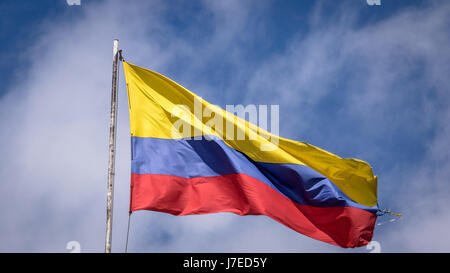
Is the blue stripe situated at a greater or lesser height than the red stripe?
greater

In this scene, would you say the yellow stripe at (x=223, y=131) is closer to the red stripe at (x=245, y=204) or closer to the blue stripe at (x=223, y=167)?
the blue stripe at (x=223, y=167)

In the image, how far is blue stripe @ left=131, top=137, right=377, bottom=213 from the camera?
15648 millimetres

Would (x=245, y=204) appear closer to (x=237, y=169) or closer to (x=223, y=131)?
(x=237, y=169)

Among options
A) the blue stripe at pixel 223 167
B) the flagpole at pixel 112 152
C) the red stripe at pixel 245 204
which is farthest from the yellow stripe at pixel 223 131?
the red stripe at pixel 245 204

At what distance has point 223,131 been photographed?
667 inches

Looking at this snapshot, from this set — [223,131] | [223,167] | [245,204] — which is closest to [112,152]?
[223,167]

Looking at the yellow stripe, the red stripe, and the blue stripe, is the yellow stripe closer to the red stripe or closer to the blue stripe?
the blue stripe

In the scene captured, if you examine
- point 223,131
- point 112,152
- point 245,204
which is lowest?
point 245,204

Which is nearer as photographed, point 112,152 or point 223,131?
point 112,152

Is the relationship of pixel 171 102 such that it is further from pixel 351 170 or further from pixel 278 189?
pixel 351 170

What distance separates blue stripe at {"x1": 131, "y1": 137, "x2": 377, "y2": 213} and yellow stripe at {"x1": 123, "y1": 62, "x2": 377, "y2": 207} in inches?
9.5

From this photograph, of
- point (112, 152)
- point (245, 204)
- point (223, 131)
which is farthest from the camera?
point (223, 131)

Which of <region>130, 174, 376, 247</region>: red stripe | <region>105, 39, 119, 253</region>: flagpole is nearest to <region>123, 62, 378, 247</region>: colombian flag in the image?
<region>130, 174, 376, 247</region>: red stripe

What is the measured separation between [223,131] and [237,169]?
147cm
